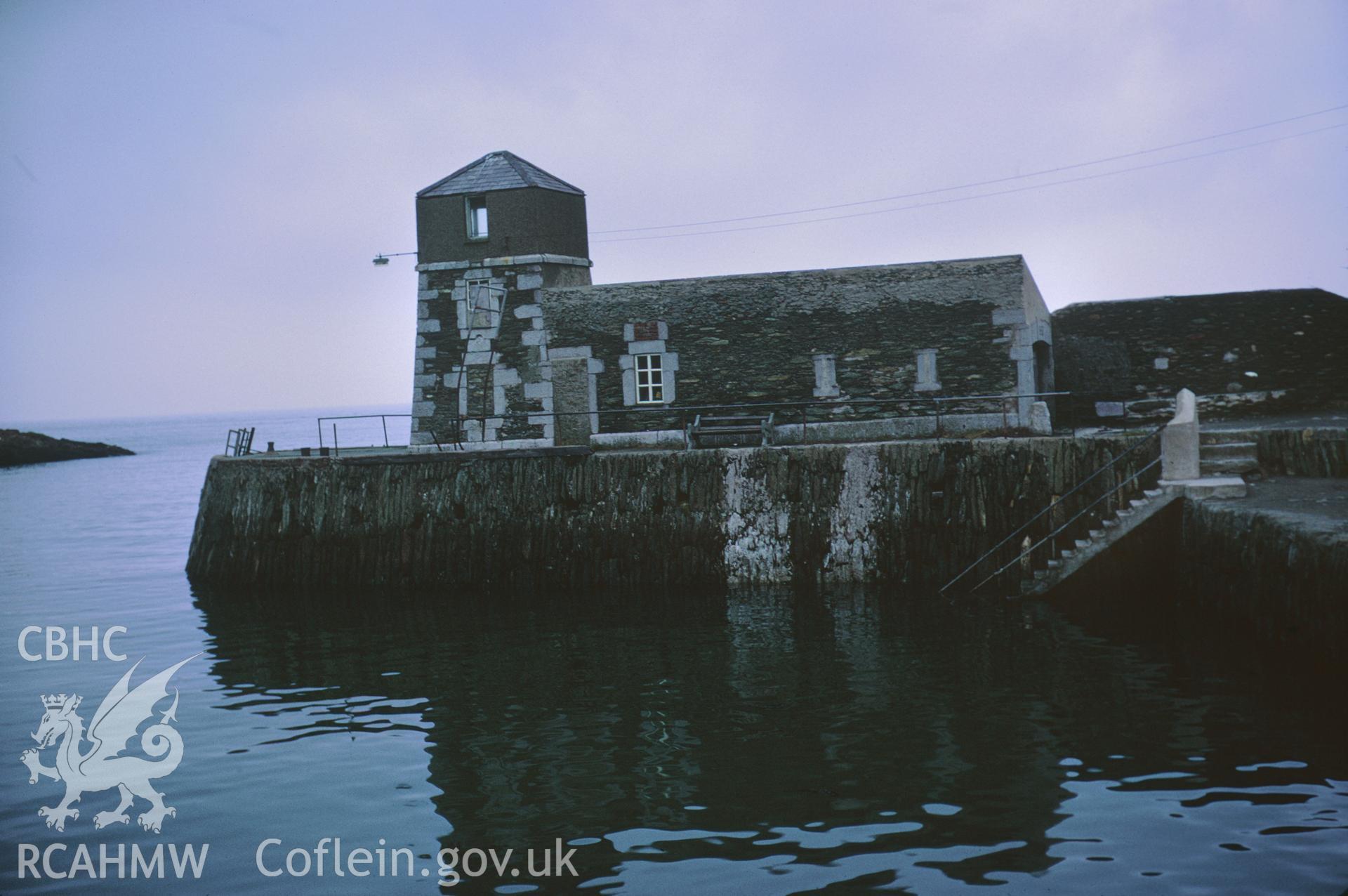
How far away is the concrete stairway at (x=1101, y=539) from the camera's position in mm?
16172

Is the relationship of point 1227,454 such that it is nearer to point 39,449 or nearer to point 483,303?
point 483,303

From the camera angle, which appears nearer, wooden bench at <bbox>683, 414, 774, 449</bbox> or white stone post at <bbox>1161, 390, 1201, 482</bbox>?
white stone post at <bbox>1161, 390, 1201, 482</bbox>

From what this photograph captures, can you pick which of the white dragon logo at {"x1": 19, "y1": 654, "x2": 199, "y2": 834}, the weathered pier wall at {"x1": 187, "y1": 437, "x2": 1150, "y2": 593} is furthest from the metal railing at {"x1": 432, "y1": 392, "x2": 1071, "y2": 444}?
the white dragon logo at {"x1": 19, "y1": 654, "x2": 199, "y2": 834}

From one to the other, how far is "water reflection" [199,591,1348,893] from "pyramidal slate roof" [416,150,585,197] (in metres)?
12.2

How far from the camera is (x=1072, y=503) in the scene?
18.7m

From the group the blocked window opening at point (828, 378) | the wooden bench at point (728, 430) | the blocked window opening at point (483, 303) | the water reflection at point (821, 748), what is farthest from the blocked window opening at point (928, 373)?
the blocked window opening at point (483, 303)

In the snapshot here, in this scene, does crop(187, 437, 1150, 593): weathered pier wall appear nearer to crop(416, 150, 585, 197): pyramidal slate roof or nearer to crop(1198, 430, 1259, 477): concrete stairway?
crop(1198, 430, 1259, 477): concrete stairway

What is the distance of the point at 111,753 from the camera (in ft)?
41.8

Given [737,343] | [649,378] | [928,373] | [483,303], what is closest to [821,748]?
[928,373]

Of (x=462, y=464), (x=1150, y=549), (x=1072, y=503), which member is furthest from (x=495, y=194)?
(x=1150, y=549)

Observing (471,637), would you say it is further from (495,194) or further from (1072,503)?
(495,194)

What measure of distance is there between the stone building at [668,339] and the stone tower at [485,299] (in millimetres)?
38

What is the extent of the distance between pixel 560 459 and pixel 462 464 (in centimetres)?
205

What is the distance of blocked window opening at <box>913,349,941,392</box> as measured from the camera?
2220 centimetres
